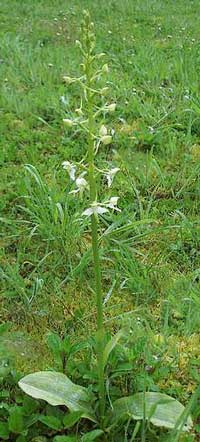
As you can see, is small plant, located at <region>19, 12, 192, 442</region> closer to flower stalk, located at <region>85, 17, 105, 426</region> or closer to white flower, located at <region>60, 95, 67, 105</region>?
flower stalk, located at <region>85, 17, 105, 426</region>

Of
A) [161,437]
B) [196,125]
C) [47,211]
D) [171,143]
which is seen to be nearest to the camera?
[161,437]

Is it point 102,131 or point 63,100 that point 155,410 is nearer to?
point 102,131

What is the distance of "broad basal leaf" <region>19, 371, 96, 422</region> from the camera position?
2.11m

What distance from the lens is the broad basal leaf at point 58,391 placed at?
2.11 metres

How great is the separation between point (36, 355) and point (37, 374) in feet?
1.36

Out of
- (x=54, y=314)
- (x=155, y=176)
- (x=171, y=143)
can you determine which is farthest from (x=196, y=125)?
(x=54, y=314)

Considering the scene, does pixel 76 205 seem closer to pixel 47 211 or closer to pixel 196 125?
pixel 47 211

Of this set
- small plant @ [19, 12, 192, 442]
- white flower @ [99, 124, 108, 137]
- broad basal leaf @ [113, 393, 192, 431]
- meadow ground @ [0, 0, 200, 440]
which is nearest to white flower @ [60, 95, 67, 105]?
meadow ground @ [0, 0, 200, 440]

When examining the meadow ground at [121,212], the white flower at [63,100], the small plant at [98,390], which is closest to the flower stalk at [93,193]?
the small plant at [98,390]

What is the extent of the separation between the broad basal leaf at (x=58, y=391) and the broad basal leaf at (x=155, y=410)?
0.10 m

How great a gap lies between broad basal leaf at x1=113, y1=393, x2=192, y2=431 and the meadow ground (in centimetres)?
13

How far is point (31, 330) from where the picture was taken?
2.73 m

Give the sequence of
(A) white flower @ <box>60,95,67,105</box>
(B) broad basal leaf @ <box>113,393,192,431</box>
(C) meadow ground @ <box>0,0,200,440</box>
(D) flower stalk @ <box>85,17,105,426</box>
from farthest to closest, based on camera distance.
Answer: (A) white flower @ <box>60,95,67,105</box> → (C) meadow ground @ <box>0,0,200,440</box> → (B) broad basal leaf @ <box>113,393,192,431</box> → (D) flower stalk @ <box>85,17,105,426</box>

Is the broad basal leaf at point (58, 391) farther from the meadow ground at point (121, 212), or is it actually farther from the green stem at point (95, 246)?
the meadow ground at point (121, 212)
